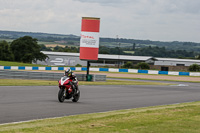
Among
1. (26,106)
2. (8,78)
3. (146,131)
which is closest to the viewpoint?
(146,131)

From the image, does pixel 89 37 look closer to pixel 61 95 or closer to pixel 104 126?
pixel 61 95

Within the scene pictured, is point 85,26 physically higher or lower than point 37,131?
higher

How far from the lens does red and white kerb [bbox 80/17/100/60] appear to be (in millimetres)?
33844

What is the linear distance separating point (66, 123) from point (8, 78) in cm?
2423

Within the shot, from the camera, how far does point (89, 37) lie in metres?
34.1

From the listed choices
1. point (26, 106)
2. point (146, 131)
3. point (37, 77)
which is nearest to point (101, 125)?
point (146, 131)

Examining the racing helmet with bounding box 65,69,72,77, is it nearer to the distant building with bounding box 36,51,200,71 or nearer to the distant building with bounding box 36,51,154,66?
the distant building with bounding box 36,51,200,71

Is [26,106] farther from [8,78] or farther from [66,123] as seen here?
[8,78]

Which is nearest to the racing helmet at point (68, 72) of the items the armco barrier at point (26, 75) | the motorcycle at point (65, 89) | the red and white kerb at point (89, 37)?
the motorcycle at point (65, 89)

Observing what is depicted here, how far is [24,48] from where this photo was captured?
375 ft

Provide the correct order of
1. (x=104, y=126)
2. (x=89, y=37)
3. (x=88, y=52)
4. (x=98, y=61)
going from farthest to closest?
(x=98, y=61)
(x=88, y=52)
(x=89, y=37)
(x=104, y=126)

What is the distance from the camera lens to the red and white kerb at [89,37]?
111ft

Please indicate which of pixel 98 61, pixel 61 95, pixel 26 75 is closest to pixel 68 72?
pixel 61 95

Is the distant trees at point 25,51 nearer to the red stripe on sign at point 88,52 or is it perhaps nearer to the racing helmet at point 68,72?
the red stripe on sign at point 88,52
